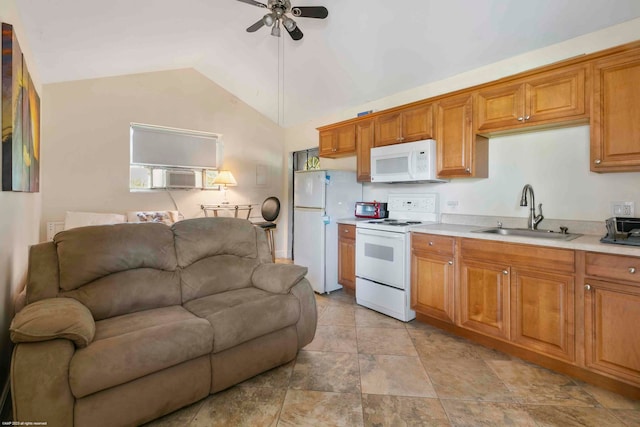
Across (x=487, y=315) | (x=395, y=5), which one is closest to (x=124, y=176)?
(x=395, y=5)

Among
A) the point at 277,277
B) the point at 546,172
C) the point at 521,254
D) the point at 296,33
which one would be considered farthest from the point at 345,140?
the point at 521,254

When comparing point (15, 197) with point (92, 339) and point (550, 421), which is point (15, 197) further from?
point (550, 421)

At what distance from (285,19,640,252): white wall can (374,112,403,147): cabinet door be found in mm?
522

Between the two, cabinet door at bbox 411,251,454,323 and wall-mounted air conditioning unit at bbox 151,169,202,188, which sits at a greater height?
wall-mounted air conditioning unit at bbox 151,169,202,188

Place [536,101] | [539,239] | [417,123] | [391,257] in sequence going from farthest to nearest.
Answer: [417,123] < [391,257] < [536,101] < [539,239]

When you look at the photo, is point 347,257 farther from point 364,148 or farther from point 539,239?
point 539,239

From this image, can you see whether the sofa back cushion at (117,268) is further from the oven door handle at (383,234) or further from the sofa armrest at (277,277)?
the oven door handle at (383,234)

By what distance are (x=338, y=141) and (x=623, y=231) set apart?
116 inches

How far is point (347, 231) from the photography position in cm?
365

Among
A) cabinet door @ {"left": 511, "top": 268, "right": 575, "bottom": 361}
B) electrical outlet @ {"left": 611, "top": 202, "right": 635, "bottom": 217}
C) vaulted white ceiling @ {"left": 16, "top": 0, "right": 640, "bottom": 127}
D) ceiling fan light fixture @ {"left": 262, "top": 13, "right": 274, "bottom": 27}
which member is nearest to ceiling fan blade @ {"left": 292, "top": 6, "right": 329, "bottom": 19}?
ceiling fan light fixture @ {"left": 262, "top": 13, "right": 274, "bottom": 27}

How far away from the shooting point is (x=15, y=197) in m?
2.11

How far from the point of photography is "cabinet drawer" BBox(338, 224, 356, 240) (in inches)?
140

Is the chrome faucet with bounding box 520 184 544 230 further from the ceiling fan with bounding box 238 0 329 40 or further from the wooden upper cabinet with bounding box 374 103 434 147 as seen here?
the ceiling fan with bounding box 238 0 329 40

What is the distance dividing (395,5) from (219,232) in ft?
8.16
